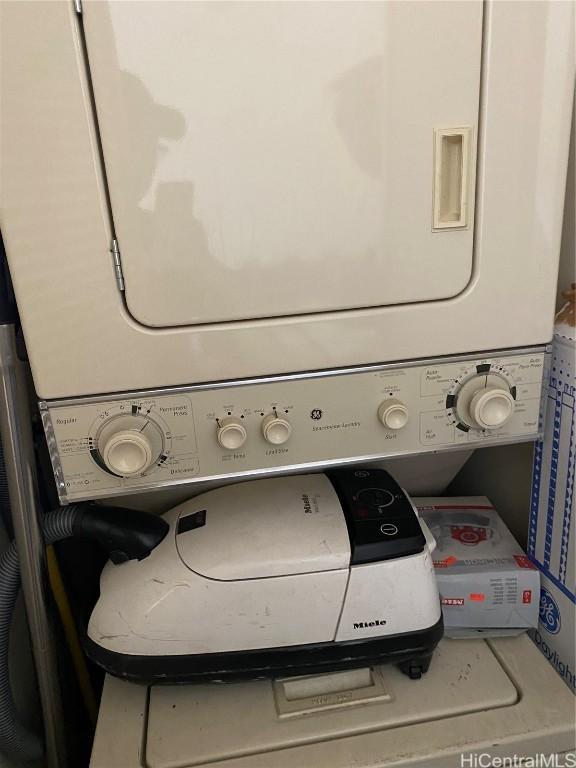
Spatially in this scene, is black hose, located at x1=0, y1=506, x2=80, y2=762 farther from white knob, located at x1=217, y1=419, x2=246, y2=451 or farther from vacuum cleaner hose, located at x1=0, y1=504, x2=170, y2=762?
white knob, located at x1=217, y1=419, x2=246, y2=451

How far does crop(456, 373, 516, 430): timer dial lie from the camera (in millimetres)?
817

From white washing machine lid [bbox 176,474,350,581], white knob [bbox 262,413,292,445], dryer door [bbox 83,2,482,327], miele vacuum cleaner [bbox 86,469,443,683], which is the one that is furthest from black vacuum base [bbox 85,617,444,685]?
dryer door [bbox 83,2,482,327]

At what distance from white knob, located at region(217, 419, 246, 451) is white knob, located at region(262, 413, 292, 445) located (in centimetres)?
3

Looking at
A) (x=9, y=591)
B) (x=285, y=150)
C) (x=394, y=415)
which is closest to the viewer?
(x=285, y=150)

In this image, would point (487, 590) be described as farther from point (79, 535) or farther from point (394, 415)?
point (79, 535)

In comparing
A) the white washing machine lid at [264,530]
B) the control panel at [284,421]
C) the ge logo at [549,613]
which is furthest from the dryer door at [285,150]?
the ge logo at [549,613]

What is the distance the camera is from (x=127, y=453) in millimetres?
750

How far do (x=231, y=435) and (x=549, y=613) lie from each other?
66cm

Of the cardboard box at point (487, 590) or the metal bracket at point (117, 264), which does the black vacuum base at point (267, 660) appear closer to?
the cardboard box at point (487, 590)

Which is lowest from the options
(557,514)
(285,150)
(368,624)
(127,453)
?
(368,624)

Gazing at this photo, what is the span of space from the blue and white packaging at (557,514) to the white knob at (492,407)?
102 millimetres

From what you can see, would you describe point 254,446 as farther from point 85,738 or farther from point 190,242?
point 85,738

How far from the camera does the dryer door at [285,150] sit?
655 millimetres

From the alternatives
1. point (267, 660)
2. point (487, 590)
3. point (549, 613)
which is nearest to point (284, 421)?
point (267, 660)
